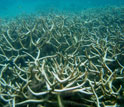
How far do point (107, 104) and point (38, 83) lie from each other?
1.12 m

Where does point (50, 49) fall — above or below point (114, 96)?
above

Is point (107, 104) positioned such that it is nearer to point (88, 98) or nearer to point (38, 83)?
point (88, 98)

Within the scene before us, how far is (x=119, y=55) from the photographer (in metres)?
2.72

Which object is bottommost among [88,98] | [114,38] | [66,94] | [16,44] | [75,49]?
[88,98]

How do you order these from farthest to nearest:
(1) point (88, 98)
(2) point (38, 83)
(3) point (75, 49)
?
(3) point (75, 49) < (2) point (38, 83) < (1) point (88, 98)

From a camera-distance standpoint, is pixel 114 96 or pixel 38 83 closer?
pixel 114 96

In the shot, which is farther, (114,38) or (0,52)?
(114,38)

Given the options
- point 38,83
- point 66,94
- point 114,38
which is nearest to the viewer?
point 66,94

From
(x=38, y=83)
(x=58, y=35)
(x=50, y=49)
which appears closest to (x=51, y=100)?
(x=38, y=83)

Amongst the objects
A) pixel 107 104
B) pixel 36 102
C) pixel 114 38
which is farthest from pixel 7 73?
pixel 114 38

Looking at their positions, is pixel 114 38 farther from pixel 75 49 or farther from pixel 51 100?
pixel 51 100

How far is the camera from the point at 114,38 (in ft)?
11.9

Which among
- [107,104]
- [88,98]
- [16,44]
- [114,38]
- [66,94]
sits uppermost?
[16,44]

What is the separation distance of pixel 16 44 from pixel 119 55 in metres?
2.83
